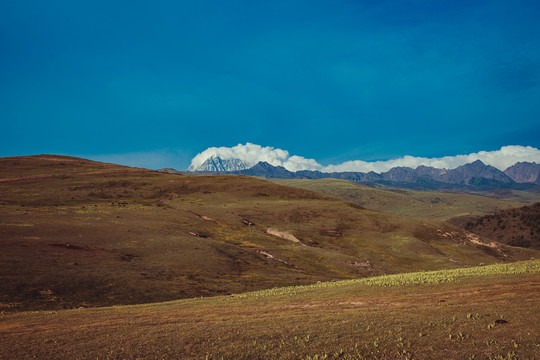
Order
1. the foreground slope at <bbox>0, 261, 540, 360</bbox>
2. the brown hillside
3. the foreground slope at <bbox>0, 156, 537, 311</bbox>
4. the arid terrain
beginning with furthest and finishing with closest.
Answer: the brown hillside < the foreground slope at <bbox>0, 156, 537, 311</bbox> < the arid terrain < the foreground slope at <bbox>0, 261, 540, 360</bbox>

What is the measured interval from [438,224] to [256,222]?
67.8m

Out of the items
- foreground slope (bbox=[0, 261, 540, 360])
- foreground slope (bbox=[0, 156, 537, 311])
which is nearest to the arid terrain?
foreground slope (bbox=[0, 261, 540, 360])

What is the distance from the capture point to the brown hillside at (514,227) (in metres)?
136

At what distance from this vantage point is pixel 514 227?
148m

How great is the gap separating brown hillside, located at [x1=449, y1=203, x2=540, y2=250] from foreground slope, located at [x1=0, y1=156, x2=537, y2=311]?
3794 cm

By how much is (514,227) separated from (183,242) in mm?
151894

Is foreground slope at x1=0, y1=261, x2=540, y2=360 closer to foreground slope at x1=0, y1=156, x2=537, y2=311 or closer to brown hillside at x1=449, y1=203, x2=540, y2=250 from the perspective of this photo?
foreground slope at x1=0, y1=156, x2=537, y2=311

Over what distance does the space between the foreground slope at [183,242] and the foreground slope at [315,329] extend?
11.1 m

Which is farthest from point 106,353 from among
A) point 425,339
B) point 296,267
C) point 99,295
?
point 296,267

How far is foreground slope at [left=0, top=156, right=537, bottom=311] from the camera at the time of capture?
36125 mm

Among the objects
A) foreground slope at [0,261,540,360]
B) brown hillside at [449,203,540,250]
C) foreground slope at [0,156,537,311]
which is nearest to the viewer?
foreground slope at [0,261,540,360]

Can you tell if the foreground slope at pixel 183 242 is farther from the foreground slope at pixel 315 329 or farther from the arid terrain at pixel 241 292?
the foreground slope at pixel 315 329

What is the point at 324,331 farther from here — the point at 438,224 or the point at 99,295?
the point at 438,224

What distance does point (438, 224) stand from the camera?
120 metres
